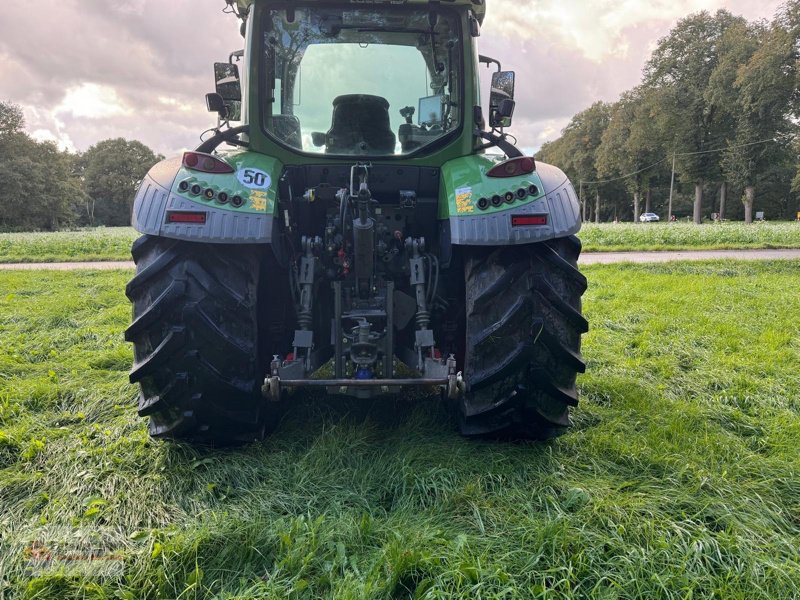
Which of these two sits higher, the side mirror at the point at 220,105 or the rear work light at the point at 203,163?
the side mirror at the point at 220,105

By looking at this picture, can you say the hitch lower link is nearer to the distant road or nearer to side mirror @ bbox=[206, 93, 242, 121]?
side mirror @ bbox=[206, 93, 242, 121]

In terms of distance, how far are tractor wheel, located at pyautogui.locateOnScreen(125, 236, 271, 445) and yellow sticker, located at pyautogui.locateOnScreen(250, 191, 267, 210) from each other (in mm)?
217

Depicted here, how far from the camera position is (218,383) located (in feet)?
7.88

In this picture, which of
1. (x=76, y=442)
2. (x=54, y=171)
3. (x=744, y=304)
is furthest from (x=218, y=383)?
(x=54, y=171)

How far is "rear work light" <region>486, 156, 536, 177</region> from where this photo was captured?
2600 millimetres

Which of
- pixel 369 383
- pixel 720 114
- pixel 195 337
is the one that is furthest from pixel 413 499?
pixel 720 114

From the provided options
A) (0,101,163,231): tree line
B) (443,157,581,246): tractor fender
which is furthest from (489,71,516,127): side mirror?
(0,101,163,231): tree line

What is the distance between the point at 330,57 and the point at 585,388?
2749 mm

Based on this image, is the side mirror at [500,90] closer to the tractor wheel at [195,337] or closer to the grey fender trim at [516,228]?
the grey fender trim at [516,228]

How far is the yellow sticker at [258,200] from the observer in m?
2.47

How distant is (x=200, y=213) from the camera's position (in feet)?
7.78

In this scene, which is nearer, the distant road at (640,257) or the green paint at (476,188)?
the green paint at (476,188)

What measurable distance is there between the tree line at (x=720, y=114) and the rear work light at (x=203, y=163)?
32.7 meters

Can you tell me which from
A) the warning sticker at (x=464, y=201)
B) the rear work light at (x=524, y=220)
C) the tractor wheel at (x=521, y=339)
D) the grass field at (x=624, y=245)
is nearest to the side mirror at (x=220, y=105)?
the warning sticker at (x=464, y=201)
